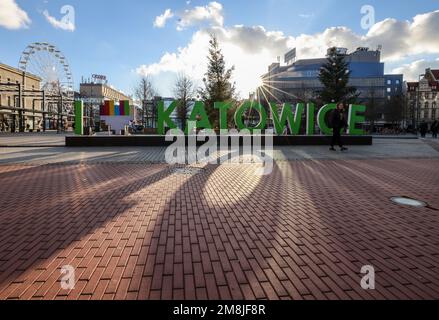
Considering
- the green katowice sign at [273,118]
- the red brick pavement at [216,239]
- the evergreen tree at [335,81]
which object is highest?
the evergreen tree at [335,81]

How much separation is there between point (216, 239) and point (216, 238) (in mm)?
35

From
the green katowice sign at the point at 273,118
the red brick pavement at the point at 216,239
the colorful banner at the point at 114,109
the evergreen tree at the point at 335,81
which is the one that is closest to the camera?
the red brick pavement at the point at 216,239

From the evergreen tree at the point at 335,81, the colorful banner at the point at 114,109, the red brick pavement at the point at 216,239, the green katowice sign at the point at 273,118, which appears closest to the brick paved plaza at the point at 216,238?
the red brick pavement at the point at 216,239

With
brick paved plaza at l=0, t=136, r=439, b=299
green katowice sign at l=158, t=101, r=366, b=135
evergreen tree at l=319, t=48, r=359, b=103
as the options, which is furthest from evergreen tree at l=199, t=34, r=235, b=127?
evergreen tree at l=319, t=48, r=359, b=103

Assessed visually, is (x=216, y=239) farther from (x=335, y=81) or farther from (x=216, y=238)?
(x=335, y=81)

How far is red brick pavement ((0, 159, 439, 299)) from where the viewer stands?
301 centimetres

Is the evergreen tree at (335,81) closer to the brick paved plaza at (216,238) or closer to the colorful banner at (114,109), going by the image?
the colorful banner at (114,109)

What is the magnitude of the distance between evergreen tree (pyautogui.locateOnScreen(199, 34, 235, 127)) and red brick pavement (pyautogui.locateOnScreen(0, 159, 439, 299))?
52.3 ft

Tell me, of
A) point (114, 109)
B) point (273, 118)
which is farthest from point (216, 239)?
point (114, 109)

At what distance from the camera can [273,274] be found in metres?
3.24

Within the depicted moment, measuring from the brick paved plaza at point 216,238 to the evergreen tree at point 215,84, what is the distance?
15608 millimetres

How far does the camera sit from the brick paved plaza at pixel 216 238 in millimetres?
3014
